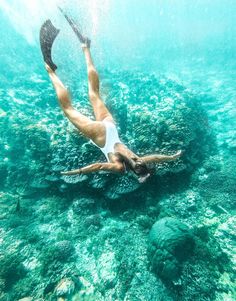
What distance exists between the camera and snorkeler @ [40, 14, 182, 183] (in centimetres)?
331

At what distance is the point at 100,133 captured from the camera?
12.5ft

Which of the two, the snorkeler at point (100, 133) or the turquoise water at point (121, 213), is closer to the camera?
the snorkeler at point (100, 133)

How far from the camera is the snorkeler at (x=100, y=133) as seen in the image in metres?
3.31

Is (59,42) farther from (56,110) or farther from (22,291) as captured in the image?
(22,291)

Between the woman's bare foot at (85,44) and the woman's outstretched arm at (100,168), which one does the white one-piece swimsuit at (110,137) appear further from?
the woman's bare foot at (85,44)

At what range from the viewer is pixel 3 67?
1875 centimetres

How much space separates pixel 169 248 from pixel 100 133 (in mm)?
3046

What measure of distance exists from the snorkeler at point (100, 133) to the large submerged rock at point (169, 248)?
238 centimetres

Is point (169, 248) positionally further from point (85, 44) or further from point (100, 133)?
point (85, 44)

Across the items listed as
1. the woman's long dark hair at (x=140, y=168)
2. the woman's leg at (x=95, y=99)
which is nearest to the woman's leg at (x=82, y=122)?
the woman's leg at (x=95, y=99)

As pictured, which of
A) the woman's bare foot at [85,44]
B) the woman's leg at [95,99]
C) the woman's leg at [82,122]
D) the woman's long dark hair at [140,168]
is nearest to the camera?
the woman's long dark hair at [140,168]

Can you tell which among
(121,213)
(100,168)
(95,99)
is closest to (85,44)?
(95,99)

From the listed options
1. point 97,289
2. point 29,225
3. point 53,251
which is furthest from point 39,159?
point 97,289

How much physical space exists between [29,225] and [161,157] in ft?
16.0
